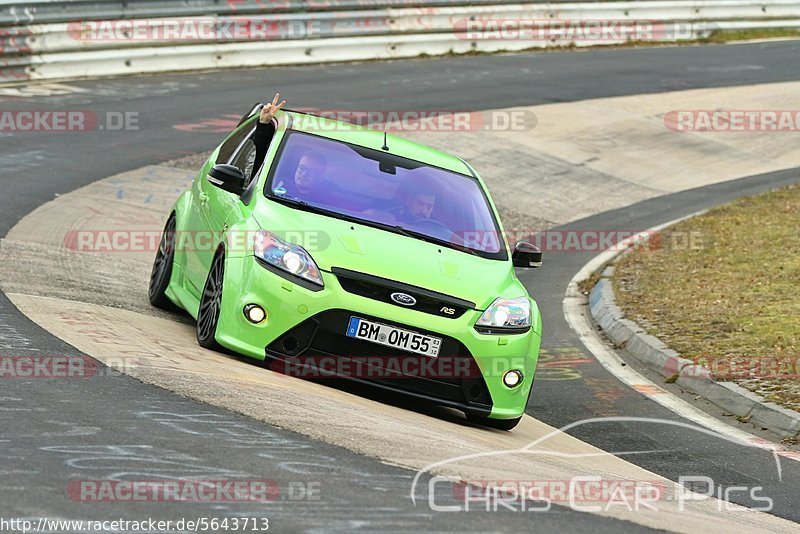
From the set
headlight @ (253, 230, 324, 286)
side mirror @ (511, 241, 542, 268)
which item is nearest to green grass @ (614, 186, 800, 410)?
side mirror @ (511, 241, 542, 268)

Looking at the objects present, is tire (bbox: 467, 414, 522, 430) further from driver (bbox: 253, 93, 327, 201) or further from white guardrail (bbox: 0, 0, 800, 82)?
white guardrail (bbox: 0, 0, 800, 82)

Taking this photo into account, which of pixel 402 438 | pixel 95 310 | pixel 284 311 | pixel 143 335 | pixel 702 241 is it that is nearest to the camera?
pixel 402 438

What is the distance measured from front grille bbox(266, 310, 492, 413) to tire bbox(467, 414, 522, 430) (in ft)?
1.08

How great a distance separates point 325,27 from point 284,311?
19.2m

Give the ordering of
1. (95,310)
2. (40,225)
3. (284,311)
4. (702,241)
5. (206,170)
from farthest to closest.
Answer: (702,241)
(40,225)
(206,170)
(95,310)
(284,311)

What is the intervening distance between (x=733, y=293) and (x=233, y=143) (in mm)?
5155

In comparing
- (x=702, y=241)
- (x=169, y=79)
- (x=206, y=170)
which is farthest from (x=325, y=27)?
(x=206, y=170)

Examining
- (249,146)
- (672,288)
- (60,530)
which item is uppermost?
(249,146)

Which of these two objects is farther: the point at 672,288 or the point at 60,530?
the point at 672,288

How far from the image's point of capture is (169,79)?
2295cm

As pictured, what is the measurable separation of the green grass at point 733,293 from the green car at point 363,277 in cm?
224

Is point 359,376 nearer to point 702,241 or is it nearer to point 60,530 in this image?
point 60,530

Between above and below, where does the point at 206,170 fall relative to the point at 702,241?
above

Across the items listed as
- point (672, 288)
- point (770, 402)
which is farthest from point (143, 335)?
point (672, 288)
